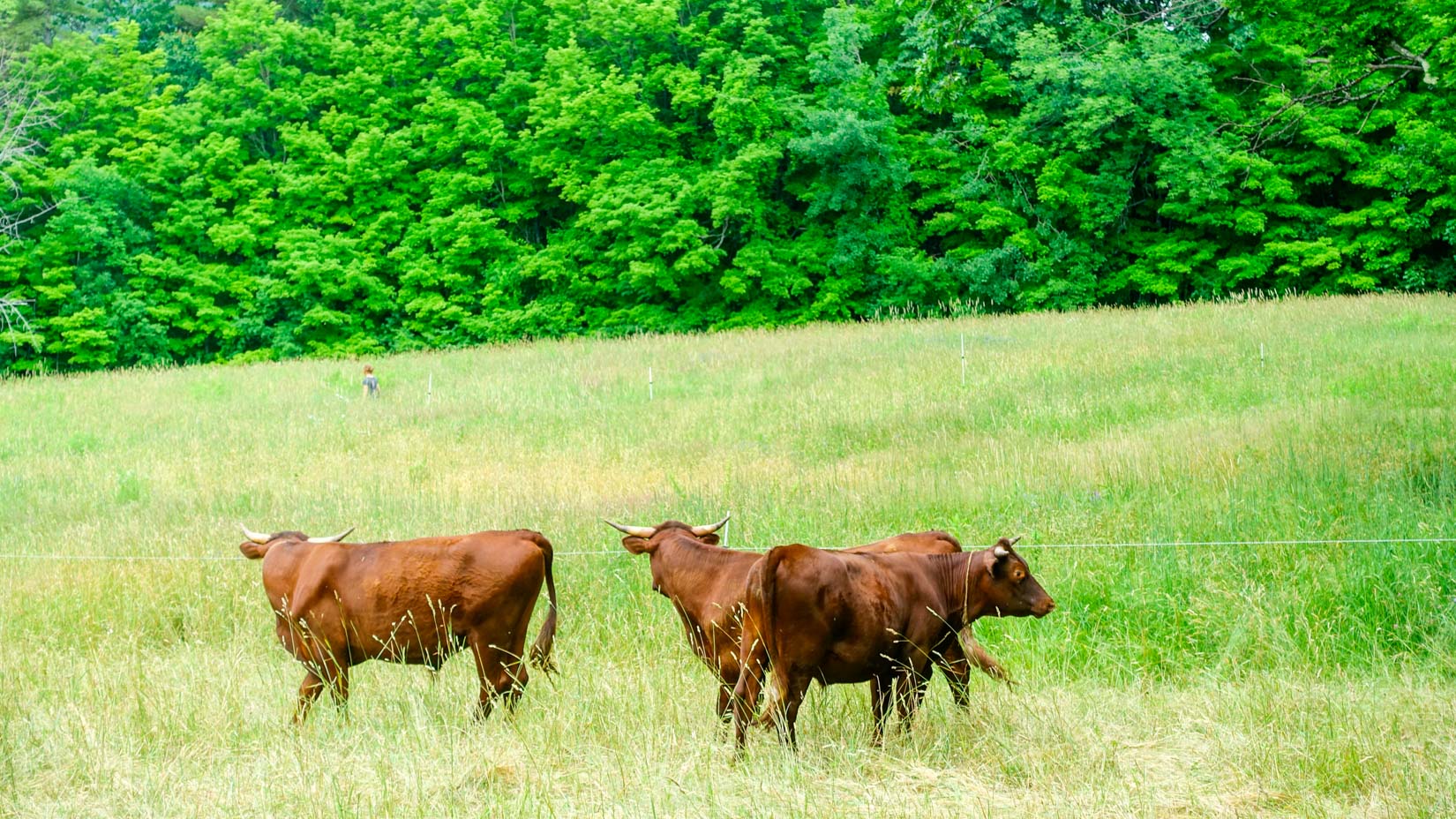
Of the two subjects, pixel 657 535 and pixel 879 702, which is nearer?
pixel 879 702

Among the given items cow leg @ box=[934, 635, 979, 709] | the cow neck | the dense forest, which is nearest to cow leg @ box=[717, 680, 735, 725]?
cow leg @ box=[934, 635, 979, 709]

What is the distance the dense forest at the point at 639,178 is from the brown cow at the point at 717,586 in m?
28.0

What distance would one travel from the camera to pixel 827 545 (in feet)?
29.5

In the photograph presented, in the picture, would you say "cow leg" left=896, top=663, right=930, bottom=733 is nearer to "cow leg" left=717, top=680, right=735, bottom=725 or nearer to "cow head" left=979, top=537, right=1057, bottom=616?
"cow head" left=979, top=537, right=1057, bottom=616

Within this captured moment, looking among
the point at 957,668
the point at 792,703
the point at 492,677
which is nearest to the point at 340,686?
the point at 492,677

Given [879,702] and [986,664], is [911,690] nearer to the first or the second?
[879,702]

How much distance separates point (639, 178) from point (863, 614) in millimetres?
32449

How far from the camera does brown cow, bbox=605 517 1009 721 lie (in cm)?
522

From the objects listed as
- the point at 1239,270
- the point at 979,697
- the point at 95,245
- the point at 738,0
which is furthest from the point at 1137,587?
the point at 95,245

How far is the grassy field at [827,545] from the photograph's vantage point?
15.2ft

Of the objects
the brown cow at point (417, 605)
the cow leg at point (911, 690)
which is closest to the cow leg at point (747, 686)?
the cow leg at point (911, 690)

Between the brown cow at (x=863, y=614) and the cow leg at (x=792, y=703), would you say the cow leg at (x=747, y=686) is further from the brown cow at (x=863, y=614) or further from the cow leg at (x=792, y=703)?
the cow leg at (x=792, y=703)

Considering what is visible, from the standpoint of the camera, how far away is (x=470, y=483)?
41.4 ft

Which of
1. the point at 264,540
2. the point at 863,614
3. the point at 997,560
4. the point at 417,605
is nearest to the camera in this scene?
the point at 863,614
